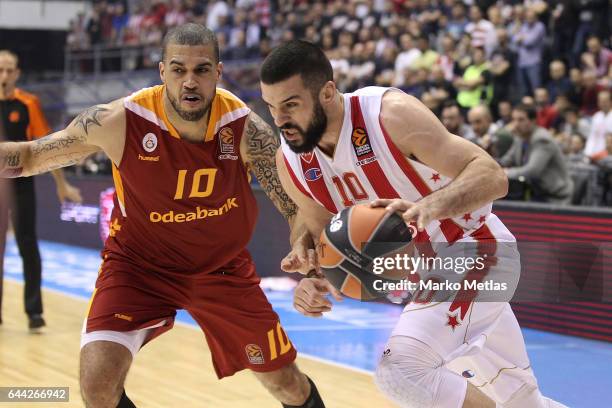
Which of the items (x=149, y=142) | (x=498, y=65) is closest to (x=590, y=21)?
(x=498, y=65)

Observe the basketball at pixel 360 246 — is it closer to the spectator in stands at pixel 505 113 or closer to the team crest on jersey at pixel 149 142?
the team crest on jersey at pixel 149 142

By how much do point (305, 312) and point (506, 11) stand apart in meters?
10.6

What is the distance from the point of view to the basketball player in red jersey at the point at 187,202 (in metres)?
4.54

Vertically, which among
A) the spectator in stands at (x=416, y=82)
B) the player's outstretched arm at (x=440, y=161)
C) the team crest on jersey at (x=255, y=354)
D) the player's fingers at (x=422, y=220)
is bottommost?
the spectator in stands at (x=416, y=82)

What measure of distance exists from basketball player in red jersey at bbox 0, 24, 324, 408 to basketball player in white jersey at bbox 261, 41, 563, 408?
22.0 inches

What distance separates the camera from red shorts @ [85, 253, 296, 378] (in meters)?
4.58

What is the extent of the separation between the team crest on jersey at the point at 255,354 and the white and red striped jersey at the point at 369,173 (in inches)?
35.5

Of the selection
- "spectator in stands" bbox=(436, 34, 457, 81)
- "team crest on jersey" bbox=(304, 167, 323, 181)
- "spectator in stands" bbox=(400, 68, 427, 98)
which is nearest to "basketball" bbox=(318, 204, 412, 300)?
"team crest on jersey" bbox=(304, 167, 323, 181)

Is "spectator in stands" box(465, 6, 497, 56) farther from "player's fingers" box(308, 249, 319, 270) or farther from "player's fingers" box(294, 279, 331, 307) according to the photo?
"player's fingers" box(294, 279, 331, 307)

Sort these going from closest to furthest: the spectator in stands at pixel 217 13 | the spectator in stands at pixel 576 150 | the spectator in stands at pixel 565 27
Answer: the spectator in stands at pixel 576 150 < the spectator in stands at pixel 565 27 < the spectator in stands at pixel 217 13

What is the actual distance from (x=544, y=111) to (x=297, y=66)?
27.7 ft

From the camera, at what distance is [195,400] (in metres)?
6.13

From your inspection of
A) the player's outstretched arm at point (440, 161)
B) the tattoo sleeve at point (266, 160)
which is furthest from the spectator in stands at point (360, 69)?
the player's outstretched arm at point (440, 161)

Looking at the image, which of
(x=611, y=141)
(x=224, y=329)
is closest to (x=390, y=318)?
(x=611, y=141)
